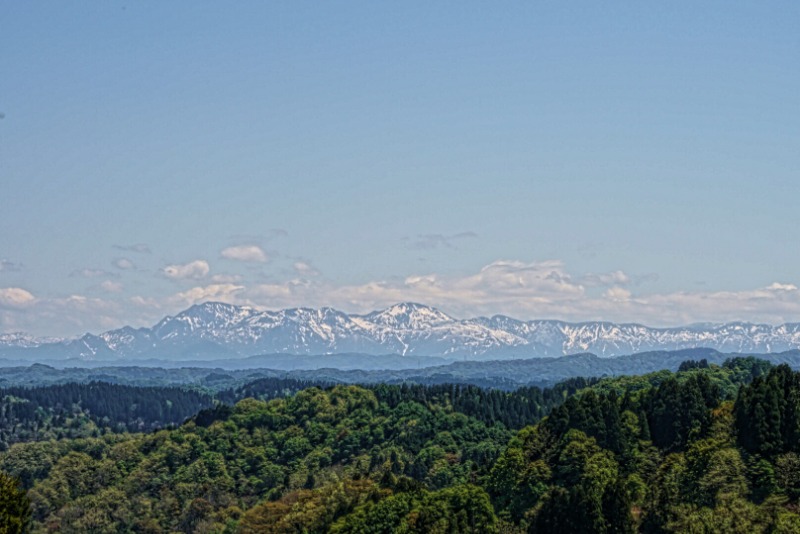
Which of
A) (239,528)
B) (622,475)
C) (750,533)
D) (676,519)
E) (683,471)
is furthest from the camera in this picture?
(239,528)

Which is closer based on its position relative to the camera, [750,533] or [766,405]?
[750,533]

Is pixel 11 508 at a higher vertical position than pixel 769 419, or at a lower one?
lower

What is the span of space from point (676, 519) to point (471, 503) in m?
31.4

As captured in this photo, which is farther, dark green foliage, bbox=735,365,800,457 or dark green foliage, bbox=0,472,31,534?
dark green foliage, bbox=735,365,800,457

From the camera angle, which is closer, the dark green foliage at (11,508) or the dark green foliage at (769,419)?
the dark green foliage at (11,508)

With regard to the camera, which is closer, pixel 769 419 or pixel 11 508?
pixel 11 508

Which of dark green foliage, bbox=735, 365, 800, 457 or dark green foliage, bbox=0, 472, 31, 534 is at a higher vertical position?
dark green foliage, bbox=735, 365, 800, 457

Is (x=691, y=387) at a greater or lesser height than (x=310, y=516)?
greater

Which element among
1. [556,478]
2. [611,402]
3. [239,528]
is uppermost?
[611,402]

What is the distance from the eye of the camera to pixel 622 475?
17000 cm

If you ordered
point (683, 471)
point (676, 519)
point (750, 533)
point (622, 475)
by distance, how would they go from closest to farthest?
point (750, 533) → point (676, 519) → point (683, 471) → point (622, 475)

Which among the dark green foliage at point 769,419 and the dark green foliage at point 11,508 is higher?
the dark green foliage at point 769,419

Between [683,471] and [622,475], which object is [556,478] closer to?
[622,475]

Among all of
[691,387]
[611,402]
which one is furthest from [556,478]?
[691,387]
